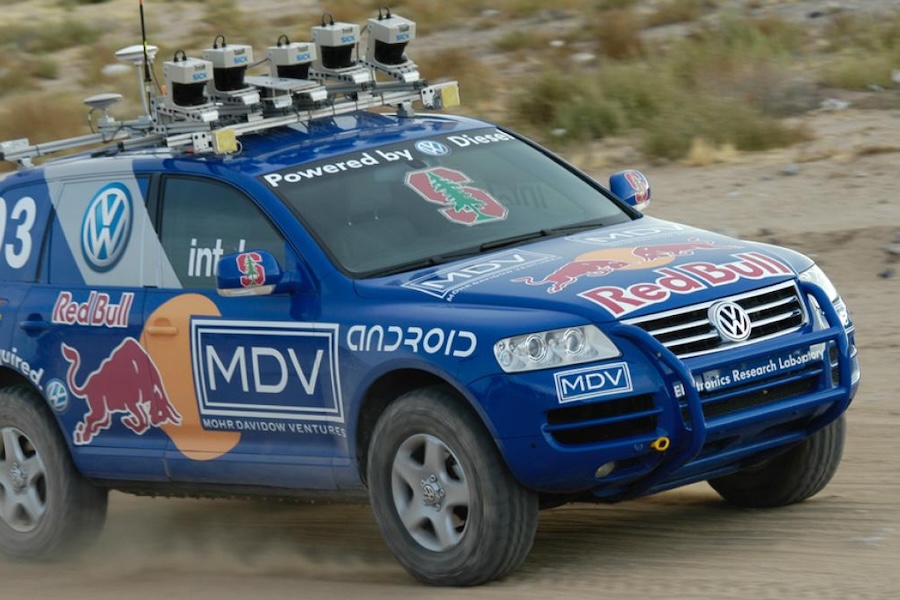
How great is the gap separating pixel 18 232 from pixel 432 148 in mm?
2104

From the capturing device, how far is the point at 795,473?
7.02 meters

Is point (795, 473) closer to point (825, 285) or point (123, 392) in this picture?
point (825, 285)

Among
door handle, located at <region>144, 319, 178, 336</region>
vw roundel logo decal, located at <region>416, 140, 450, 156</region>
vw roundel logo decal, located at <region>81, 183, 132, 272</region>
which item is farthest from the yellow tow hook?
vw roundel logo decal, located at <region>81, 183, 132, 272</region>

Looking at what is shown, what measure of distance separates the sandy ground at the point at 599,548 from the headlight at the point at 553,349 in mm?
829

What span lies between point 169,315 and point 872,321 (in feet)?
17.6

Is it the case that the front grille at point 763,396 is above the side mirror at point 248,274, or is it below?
below

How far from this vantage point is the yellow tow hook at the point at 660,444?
5.87 meters

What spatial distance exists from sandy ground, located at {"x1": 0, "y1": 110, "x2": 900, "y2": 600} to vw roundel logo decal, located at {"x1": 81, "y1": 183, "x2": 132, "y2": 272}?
4.56 ft

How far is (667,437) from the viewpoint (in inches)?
231

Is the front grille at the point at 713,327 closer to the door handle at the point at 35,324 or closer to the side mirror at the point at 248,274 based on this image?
the side mirror at the point at 248,274

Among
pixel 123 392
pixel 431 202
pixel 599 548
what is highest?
pixel 431 202

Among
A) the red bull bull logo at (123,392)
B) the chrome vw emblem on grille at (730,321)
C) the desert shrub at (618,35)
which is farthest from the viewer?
the desert shrub at (618,35)

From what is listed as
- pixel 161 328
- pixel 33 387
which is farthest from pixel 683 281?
pixel 33 387

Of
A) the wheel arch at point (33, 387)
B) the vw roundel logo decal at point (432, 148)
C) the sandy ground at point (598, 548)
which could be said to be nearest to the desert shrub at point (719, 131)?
the sandy ground at point (598, 548)
